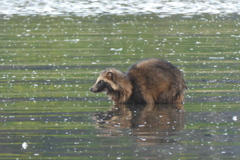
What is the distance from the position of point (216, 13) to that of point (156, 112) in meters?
19.9

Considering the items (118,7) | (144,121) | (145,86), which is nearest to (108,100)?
(145,86)

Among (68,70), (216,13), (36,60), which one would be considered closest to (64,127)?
(68,70)

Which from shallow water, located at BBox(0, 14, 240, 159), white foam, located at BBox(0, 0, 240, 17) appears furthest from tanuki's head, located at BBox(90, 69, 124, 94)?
white foam, located at BBox(0, 0, 240, 17)

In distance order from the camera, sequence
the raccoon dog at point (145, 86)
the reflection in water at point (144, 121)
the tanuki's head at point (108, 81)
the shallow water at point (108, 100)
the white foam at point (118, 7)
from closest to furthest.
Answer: the shallow water at point (108, 100) < the reflection in water at point (144, 121) < the raccoon dog at point (145, 86) < the tanuki's head at point (108, 81) < the white foam at point (118, 7)

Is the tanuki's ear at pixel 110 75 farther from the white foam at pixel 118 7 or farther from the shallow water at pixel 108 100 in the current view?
the white foam at pixel 118 7

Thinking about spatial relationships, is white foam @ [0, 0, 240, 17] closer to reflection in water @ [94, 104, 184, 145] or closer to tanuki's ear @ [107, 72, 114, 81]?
tanuki's ear @ [107, 72, 114, 81]

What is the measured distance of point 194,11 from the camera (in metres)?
32.2

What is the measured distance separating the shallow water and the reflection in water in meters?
0.01

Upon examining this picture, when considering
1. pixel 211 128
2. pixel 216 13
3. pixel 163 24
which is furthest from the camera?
pixel 216 13

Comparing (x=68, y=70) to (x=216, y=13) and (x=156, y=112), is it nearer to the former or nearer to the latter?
(x=156, y=112)

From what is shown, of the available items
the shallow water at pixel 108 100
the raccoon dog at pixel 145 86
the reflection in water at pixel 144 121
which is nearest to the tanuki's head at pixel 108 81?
the raccoon dog at pixel 145 86

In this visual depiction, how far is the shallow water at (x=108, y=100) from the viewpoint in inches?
356

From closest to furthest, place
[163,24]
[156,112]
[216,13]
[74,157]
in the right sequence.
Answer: [74,157], [156,112], [163,24], [216,13]

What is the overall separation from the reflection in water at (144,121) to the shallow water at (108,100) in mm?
13
